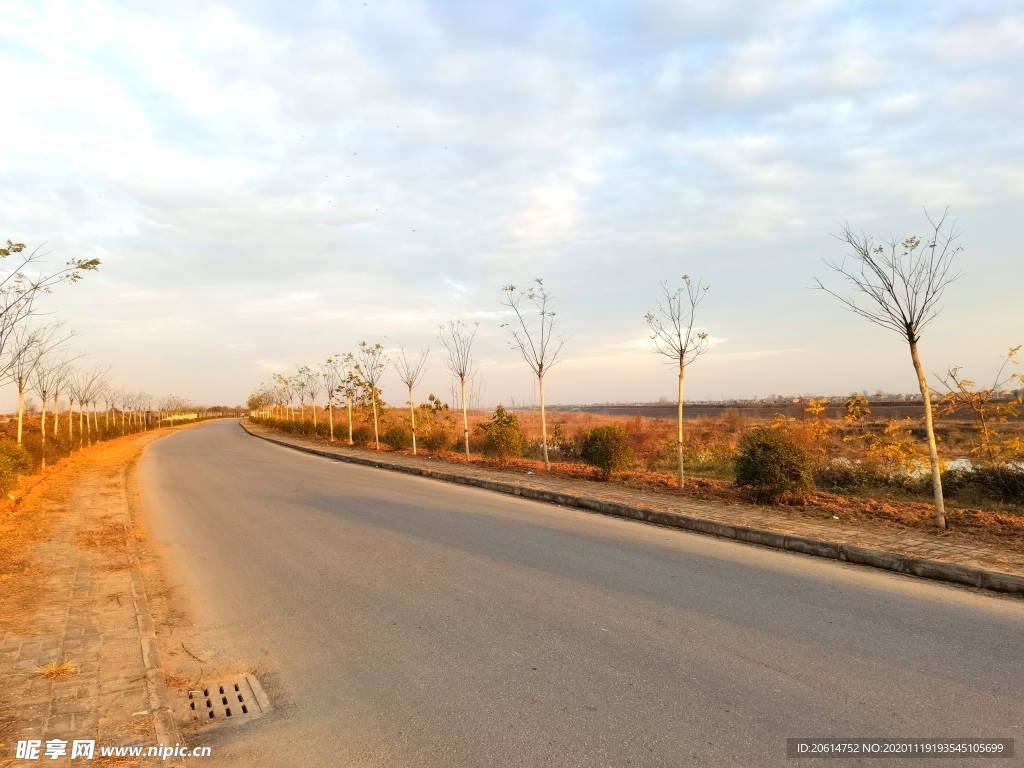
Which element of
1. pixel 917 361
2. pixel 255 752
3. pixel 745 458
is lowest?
pixel 255 752

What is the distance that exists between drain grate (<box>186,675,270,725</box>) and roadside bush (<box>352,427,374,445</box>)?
25675 millimetres

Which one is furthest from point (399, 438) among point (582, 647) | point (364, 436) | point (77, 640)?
Result: point (582, 647)

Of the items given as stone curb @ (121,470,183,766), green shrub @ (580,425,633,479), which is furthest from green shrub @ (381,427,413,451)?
stone curb @ (121,470,183,766)

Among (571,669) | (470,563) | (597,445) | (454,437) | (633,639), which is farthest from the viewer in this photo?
(454,437)

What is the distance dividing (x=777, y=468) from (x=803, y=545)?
2.53m

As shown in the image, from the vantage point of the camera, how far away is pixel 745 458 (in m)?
10.4

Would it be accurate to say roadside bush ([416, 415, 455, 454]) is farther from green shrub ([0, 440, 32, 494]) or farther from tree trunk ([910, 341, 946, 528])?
tree trunk ([910, 341, 946, 528])

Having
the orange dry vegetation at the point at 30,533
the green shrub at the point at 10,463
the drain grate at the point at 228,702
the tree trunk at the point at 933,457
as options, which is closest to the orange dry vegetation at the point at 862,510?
the tree trunk at the point at 933,457

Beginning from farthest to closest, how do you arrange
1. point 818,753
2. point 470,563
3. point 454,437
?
point 454,437
point 470,563
point 818,753

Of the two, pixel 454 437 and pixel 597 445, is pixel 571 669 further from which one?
pixel 454 437

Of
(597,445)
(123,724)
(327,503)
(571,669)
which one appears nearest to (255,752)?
(123,724)

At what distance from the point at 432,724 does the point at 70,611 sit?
4220 millimetres

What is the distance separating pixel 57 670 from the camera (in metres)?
4.25

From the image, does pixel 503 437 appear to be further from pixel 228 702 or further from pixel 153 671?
pixel 228 702
